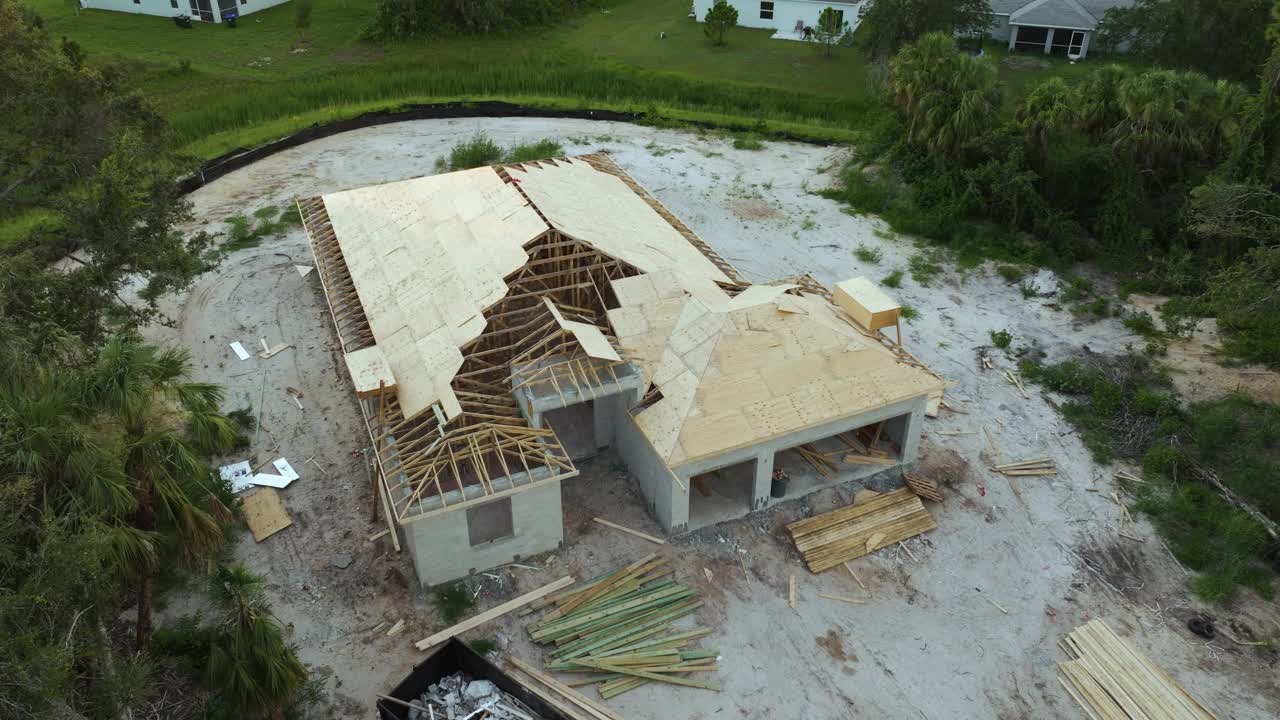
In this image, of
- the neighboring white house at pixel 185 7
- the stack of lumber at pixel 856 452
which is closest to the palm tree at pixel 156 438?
the stack of lumber at pixel 856 452

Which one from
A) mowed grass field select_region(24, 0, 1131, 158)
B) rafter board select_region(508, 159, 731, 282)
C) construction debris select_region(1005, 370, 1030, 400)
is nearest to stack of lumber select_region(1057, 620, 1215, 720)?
construction debris select_region(1005, 370, 1030, 400)

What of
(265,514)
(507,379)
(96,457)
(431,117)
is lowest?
(265,514)

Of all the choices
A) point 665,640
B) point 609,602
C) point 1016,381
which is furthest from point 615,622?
point 1016,381

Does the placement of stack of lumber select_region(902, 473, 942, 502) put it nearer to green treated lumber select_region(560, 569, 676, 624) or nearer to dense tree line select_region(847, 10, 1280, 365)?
green treated lumber select_region(560, 569, 676, 624)

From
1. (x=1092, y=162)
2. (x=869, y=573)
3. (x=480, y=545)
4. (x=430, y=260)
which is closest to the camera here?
(x=480, y=545)

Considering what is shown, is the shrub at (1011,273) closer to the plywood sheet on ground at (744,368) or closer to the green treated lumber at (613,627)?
the plywood sheet on ground at (744,368)

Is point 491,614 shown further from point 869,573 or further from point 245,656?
point 869,573
